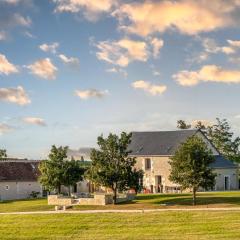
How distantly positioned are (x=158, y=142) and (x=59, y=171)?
20.4 meters

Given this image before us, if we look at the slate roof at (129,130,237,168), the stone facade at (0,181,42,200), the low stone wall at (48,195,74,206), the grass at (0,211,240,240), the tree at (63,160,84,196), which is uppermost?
the slate roof at (129,130,237,168)

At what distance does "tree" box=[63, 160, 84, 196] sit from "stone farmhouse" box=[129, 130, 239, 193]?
48.3 ft

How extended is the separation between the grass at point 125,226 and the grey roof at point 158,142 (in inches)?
1185

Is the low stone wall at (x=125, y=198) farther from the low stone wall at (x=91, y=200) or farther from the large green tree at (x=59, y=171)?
the large green tree at (x=59, y=171)

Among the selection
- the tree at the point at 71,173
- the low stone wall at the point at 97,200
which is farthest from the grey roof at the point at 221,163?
the low stone wall at the point at 97,200

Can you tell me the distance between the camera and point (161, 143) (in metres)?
73.5

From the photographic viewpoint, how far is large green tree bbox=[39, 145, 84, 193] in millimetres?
57500

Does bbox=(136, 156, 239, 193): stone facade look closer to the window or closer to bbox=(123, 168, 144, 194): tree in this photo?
the window

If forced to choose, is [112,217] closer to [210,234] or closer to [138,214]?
[138,214]

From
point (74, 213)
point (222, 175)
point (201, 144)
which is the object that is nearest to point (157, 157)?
point (222, 175)

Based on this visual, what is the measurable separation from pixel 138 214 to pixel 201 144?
11340 mm

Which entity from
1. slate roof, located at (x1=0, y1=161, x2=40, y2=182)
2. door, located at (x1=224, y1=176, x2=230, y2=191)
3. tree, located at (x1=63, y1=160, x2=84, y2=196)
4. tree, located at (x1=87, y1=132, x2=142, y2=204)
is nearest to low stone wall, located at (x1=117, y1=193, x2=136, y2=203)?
tree, located at (x1=87, y1=132, x2=142, y2=204)

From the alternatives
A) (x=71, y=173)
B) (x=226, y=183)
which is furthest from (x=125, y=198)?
(x=226, y=183)

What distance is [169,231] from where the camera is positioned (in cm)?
3625
